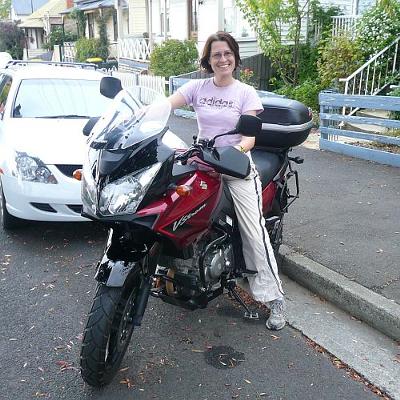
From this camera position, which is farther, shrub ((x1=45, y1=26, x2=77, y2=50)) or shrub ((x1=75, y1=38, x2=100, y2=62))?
shrub ((x1=45, y1=26, x2=77, y2=50))

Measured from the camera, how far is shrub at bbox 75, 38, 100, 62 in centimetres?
3180

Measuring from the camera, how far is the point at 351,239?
4.89m

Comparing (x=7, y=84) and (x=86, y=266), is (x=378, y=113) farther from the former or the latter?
(x=86, y=266)

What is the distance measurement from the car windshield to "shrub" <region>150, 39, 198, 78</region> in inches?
460

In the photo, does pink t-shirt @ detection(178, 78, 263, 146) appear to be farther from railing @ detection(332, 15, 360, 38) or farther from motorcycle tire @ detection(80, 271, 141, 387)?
railing @ detection(332, 15, 360, 38)

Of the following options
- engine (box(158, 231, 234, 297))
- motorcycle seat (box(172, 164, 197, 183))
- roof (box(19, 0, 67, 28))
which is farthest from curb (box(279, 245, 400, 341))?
roof (box(19, 0, 67, 28))

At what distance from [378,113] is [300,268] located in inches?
309

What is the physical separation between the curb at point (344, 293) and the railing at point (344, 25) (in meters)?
9.29

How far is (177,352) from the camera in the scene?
3430mm

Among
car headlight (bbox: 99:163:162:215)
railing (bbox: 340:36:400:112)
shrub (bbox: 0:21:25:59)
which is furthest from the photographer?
shrub (bbox: 0:21:25:59)

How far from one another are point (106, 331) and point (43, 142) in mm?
2980

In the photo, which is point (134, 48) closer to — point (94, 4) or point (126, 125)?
point (94, 4)

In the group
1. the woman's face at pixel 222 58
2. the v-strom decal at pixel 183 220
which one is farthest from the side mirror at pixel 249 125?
the woman's face at pixel 222 58

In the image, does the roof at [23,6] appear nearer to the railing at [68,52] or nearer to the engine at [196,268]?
the railing at [68,52]
